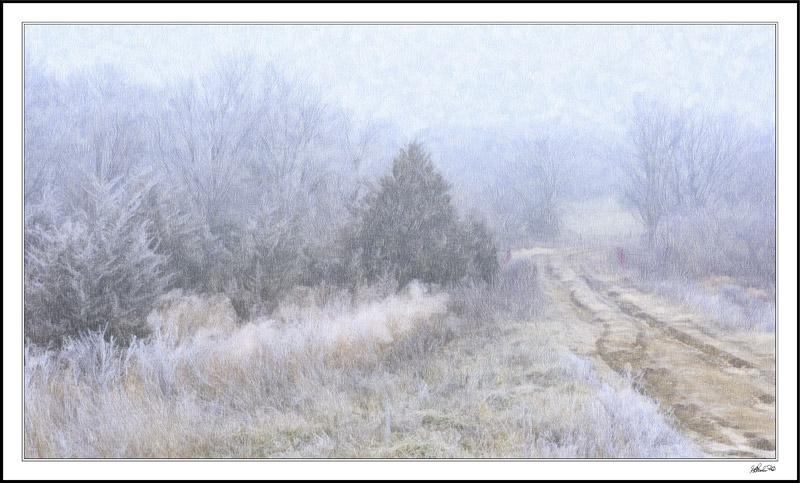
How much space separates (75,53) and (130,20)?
88cm

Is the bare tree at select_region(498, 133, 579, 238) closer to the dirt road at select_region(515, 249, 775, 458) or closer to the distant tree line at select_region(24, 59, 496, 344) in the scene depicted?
the dirt road at select_region(515, 249, 775, 458)

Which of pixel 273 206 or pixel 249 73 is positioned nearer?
pixel 249 73

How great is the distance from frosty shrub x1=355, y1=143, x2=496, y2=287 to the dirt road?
80 centimetres

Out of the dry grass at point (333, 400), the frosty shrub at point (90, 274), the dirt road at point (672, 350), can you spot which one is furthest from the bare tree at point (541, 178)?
the frosty shrub at point (90, 274)

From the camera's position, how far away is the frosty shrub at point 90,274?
4.25 meters

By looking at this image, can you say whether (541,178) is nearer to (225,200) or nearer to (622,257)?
(622,257)

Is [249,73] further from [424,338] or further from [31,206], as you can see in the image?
[424,338]

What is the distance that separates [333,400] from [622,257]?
373 cm

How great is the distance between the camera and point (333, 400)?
3.75m

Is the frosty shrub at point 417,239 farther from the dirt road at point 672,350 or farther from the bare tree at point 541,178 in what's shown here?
the dirt road at point 672,350

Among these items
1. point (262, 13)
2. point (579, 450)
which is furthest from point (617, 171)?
point (262, 13)

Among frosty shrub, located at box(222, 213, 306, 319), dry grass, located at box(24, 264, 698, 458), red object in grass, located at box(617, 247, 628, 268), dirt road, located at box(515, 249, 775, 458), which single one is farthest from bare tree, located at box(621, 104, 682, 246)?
frosty shrub, located at box(222, 213, 306, 319)

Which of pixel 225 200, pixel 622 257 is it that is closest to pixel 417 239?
pixel 622 257

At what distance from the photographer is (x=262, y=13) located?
4.22m
